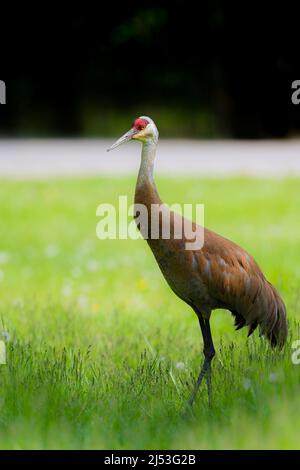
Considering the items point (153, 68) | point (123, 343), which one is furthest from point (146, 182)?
point (153, 68)

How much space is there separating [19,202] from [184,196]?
1.85 metres

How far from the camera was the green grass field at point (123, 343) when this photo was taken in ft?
11.8

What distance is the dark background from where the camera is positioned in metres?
17.1

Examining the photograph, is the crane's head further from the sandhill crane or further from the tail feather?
the tail feather

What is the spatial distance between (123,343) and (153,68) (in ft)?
51.6

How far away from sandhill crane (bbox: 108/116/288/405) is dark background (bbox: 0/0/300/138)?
1273 cm

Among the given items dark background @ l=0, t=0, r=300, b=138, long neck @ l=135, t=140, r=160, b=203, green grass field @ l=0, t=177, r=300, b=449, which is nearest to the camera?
green grass field @ l=0, t=177, r=300, b=449

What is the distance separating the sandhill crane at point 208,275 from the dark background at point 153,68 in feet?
41.8

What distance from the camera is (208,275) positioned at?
3973 millimetres

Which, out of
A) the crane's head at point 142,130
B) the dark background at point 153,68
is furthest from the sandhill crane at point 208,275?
the dark background at point 153,68

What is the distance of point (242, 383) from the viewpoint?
3988 millimetres

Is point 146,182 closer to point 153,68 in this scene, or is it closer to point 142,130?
point 142,130

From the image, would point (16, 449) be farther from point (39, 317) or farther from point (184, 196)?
point (184, 196)

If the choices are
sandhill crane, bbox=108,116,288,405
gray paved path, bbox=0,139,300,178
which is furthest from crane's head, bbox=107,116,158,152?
gray paved path, bbox=0,139,300,178
